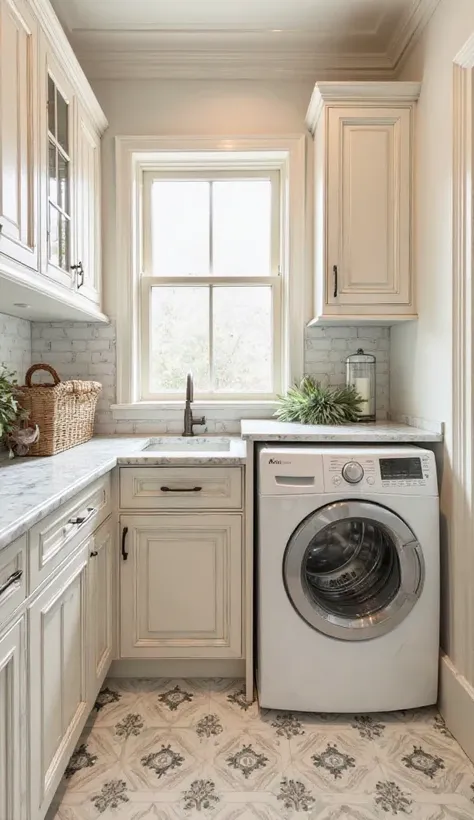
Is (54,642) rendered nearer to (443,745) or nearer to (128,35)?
(443,745)

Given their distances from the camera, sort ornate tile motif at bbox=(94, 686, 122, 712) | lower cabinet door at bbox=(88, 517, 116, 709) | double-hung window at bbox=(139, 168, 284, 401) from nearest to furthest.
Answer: lower cabinet door at bbox=(88, 517, 116, 709) < ornate tile motif at bbox=(94, 686, 122, 712) < double-hung window at bbox=(139, 168, 284, 401)

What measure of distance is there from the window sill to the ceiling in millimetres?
1663

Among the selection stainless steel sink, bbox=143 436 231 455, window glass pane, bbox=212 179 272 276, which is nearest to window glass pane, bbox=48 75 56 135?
window glass pane, bbox=212 179 272 276

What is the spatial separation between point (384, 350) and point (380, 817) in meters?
1.94

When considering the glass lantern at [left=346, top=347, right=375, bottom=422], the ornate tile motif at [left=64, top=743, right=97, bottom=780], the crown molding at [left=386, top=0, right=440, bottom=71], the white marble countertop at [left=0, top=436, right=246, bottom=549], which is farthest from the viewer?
the glass lantern at [left=346, top=347, right=375, bottom=422]

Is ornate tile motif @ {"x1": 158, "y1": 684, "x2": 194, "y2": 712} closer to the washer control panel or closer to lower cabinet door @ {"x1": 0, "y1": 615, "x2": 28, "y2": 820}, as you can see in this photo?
lower cabinet door @ {"x1": 0, "y1": 615, "x2": 28, "y2": 820}

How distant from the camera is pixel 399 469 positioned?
184cm

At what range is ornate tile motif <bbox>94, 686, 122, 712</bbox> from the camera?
6.27 feet

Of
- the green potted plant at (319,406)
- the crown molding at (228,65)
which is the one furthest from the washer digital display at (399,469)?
the crown molding at (228,65)

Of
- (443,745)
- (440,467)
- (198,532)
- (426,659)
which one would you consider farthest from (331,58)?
Result: (443,745)

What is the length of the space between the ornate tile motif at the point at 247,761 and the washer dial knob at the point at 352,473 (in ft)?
3.13

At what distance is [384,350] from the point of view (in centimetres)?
265

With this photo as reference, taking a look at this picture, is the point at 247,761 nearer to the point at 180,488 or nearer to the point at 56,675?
the point at 56,675

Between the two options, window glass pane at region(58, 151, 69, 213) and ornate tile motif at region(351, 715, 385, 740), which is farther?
window glass pane at region(58, 151, 69, 213)
